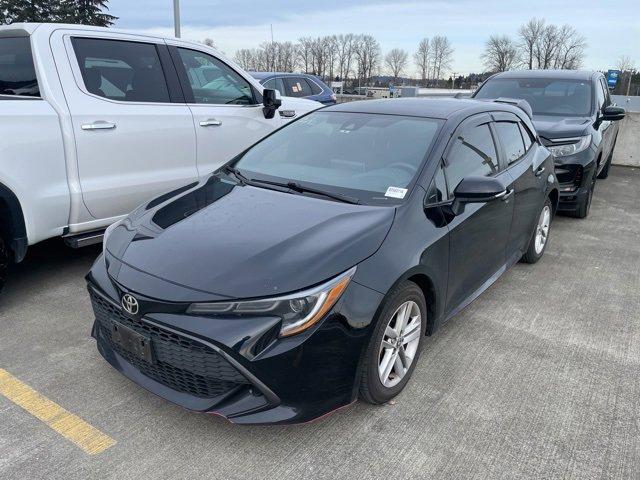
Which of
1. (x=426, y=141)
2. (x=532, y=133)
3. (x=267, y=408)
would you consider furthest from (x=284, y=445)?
(x=532, y=133)

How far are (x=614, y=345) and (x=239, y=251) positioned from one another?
2.68 metres

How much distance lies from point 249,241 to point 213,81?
3183 millimetres

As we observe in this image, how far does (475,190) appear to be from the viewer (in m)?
3.20

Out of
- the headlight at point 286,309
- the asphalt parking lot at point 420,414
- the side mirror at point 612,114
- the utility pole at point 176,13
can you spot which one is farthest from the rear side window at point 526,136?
the utility pole at point 176,13

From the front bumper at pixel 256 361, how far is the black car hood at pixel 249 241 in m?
0.16

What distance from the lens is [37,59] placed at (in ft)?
13.3

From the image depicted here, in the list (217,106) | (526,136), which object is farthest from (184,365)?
(526,136)

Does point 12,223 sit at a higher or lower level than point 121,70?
lower

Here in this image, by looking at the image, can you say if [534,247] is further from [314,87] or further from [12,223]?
[314,87]

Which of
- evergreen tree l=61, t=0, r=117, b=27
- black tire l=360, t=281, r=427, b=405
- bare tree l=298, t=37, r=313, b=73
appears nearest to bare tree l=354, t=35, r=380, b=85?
bare tree l=298, t=37, r=313, b=73

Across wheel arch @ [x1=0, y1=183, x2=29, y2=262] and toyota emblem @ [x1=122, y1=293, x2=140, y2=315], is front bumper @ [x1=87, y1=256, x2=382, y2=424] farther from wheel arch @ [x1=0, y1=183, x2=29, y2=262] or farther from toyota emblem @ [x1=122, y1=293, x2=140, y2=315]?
wheel arch @ [x1=0, y1=183, x2=29, y2=262]

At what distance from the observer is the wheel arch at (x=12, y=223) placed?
12.2 feet

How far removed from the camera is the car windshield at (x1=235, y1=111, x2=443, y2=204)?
3281mm

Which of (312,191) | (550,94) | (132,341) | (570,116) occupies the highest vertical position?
(550,94)
